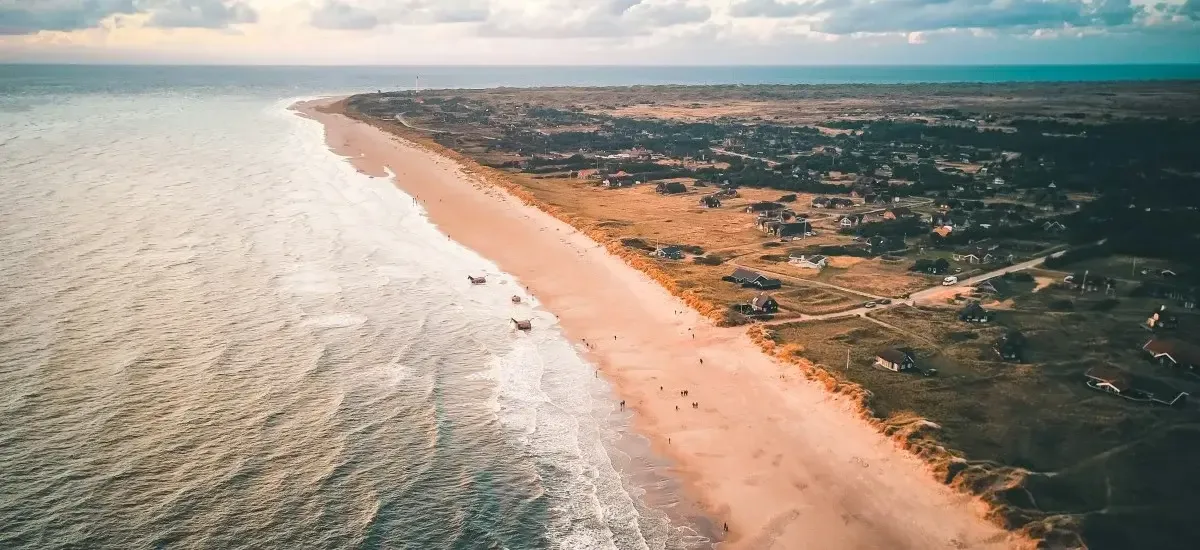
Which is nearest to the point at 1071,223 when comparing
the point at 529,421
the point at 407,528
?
the point at 529,421

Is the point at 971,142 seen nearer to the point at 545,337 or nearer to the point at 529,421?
the point at 545,337

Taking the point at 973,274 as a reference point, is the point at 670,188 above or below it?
above

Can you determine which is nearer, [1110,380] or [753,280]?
[1110,380]

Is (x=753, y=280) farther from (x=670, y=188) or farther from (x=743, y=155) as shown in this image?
(x=743, y=155)

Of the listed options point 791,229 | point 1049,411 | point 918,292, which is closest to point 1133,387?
point 1049,411

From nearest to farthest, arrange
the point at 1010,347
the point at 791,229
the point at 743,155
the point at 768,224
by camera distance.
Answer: the point at 1010,347 → the point at 791,229 → the point at 768,224 → the point at 743,155

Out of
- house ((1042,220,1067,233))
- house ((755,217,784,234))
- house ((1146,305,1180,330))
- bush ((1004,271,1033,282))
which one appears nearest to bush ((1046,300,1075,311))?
house ((1146,305,1180,330))
